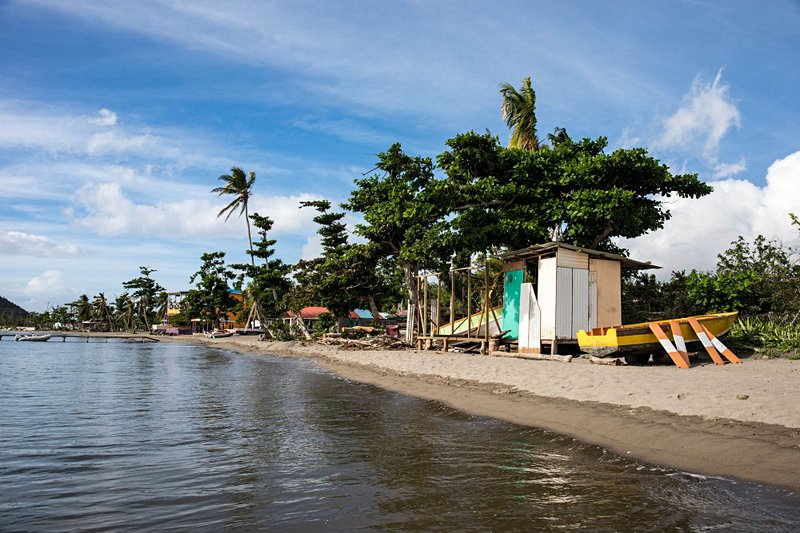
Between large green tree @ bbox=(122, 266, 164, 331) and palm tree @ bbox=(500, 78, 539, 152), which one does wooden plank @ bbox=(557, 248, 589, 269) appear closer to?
palm tree @ bbox=(500, 78, 539, 152)

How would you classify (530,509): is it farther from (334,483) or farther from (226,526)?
(226,526)

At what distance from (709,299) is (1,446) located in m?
18.2

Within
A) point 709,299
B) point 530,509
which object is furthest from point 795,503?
point 709,299

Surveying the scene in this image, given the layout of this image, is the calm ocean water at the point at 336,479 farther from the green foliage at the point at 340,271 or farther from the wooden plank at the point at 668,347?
the green foliage at the point at 340,271

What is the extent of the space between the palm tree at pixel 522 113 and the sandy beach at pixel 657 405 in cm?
1345

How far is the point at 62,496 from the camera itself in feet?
18.0

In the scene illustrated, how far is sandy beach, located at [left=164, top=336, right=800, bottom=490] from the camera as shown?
6.21 m

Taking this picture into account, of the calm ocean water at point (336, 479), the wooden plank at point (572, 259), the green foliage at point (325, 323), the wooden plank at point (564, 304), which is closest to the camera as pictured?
the calm ocean water at point (336, 479)

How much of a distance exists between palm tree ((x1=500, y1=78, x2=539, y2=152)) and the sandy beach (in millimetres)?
13451

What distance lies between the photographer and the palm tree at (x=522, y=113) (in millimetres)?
25391

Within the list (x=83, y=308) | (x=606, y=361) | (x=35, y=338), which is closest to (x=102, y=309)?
(x=83, y=308)

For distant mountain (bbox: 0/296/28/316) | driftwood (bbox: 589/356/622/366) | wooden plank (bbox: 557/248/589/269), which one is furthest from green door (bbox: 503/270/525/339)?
distant mountain (bbox: 0/296/28/316)

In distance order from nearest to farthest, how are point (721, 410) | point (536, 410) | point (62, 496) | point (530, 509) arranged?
point (530, 509) → point (62, 496) → point (721, 410) → point (536, 410)

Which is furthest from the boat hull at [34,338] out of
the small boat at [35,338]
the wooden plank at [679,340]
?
the wooden plank at [679,340]
